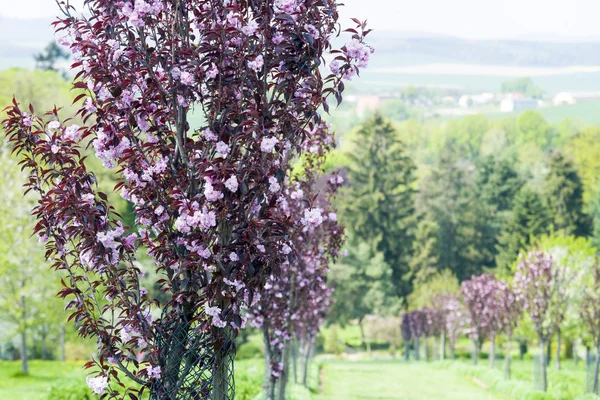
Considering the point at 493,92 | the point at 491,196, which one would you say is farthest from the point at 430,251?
the point at 493,92

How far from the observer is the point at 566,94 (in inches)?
6919

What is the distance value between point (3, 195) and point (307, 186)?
51.5 feet

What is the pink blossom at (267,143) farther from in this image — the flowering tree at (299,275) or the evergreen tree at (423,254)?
the evergreen tree at (423,254)

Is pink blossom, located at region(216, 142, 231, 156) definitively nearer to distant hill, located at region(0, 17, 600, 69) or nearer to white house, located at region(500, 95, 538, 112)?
distant hill, located at region(0, 17, 600, 69)

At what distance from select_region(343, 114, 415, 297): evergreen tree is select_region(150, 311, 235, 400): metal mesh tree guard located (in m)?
42.7

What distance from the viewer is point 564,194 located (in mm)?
48469

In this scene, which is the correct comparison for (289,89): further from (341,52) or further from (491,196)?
(491,196)

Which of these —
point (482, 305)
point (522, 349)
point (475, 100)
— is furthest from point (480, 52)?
point (482, 305)

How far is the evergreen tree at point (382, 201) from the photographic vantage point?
4871cm

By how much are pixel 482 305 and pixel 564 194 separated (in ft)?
67.9

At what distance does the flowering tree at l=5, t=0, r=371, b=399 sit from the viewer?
508 centimetres

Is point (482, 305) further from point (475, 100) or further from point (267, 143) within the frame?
point (475, 100)

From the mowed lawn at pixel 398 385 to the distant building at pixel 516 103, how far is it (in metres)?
154

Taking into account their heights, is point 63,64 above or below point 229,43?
above
